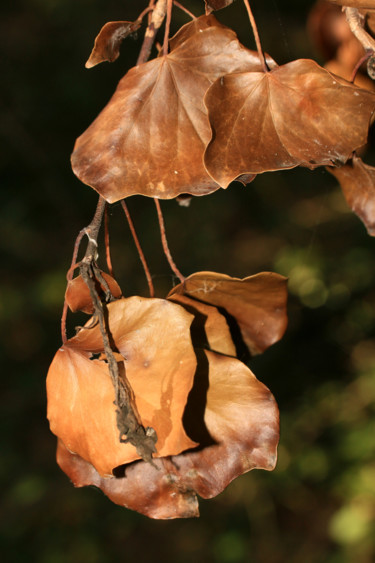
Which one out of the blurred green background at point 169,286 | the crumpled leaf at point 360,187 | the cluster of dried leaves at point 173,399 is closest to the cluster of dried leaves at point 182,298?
the cluster of dried leaves at point 173,399

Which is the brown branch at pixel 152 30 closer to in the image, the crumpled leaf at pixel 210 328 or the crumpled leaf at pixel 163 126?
the crumpled leaf at pixel 163 126

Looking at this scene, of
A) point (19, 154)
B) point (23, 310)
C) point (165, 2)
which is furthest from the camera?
point (19, 154)

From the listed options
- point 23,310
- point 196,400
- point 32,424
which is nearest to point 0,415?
point 32,424

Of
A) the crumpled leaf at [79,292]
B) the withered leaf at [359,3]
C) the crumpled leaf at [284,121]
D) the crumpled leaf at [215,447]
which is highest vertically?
the withered leaf at [359,3]

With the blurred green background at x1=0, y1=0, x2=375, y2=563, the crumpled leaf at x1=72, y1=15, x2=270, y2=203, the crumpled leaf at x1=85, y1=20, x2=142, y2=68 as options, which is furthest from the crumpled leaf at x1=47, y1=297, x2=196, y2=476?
the blurred green background at x1=0, y1=0, x2=375, y2=563

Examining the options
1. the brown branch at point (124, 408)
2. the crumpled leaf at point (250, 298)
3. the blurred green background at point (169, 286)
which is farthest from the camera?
the blurred green background at point (169, 286)

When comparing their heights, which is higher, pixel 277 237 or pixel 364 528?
pixel 277 237

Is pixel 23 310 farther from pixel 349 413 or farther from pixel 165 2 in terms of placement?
pixel 165 2
